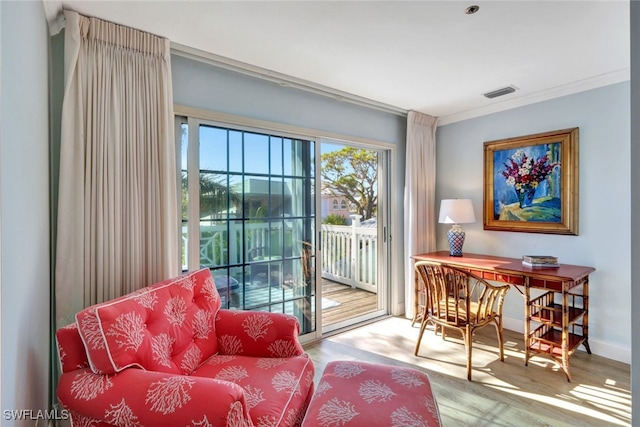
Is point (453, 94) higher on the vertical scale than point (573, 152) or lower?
higher

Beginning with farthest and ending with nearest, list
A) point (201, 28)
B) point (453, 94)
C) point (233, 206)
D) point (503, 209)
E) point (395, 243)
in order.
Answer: point (395, 243) < point (503, 209) < point (453, 94) < point (233, 206) < point (201, 28)

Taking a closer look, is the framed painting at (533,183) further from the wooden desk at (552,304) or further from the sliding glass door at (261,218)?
the sliding glass door at (261,218)

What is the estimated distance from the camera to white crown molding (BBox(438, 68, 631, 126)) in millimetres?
2660

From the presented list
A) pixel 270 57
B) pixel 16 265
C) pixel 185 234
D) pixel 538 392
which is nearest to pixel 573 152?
pixel 538 392

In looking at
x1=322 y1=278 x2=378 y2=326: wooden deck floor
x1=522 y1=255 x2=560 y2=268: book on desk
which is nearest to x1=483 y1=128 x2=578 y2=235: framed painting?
x1=522 y1=255 x2=560 y2=268: book on desk

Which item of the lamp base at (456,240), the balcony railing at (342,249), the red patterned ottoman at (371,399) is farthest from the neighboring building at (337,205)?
the red patterned ottoman at (371,399)

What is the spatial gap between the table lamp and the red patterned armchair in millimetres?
2289

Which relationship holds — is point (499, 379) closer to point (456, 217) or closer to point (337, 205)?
point (456, 217)

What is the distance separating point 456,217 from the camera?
133 inches

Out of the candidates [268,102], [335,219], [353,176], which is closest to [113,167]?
[268,102]

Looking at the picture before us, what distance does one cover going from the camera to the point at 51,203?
1.84m

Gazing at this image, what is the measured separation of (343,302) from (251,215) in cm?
204

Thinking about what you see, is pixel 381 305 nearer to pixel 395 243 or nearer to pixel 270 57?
pixel 395 243

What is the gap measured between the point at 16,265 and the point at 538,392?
2.98 metres
